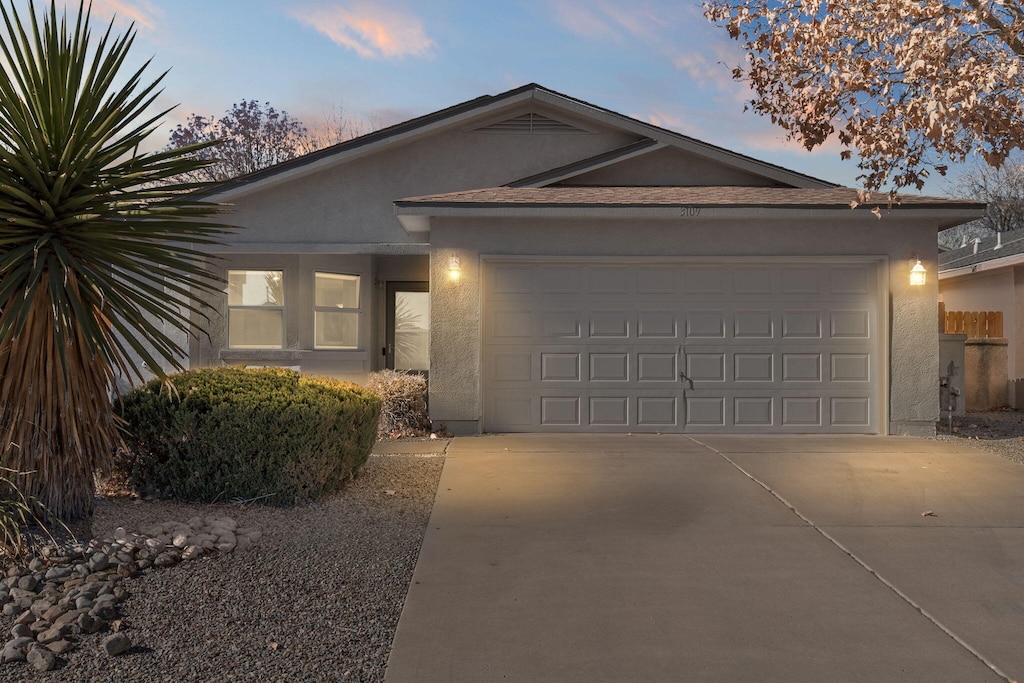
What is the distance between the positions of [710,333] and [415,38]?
10195 millimetres

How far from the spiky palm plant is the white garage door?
5.77 metres

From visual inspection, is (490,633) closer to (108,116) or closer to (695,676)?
(695,676)

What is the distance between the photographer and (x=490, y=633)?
422 cm

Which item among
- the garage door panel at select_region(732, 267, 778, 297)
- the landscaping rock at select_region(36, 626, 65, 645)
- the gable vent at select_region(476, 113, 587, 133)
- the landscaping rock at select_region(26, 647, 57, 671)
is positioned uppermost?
the gable vent at select_region(476, 113, 587, 133)

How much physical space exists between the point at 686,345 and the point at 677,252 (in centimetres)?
127

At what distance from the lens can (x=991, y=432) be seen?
1176 cm

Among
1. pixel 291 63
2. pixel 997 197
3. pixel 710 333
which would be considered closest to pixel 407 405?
pixel 710 333

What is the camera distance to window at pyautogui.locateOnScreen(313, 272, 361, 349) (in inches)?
528

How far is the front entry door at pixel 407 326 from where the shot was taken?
14875 mm

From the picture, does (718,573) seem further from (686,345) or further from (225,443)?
(686,345)

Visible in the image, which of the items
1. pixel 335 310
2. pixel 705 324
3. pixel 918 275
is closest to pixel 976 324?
A: pixel 918 275

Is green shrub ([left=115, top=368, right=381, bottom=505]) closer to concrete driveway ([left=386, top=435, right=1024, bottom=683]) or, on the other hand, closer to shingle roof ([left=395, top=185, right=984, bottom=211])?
concrete driveway ([left=386, top=435, right=1024, bottom=683])

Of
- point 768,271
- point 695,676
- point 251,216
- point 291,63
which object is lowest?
point 695,676

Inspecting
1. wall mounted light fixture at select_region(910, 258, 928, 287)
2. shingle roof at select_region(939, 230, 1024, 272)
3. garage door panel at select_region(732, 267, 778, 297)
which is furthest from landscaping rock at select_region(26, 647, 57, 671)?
shingle roof at select_region(939, 230, 1024, 272)
